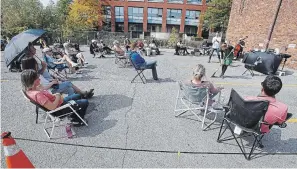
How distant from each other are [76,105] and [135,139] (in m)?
1.18

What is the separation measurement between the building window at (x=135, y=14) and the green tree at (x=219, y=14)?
1326 centimetres

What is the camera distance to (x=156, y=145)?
10.4 ft

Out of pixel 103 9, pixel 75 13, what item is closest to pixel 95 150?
pixel 75 13

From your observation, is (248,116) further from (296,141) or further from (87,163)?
(87,163)

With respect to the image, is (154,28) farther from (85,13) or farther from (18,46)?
(18,46)

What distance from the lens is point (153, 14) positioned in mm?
39625

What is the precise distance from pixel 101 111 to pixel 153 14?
38.5m

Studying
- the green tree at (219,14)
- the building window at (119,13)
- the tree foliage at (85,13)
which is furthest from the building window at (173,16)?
the tree foliage at (85,13)

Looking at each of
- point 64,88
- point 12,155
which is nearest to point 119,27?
point 64,88

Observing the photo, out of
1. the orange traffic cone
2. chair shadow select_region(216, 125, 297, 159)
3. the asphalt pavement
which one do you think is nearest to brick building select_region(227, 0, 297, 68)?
the asphalt pavement

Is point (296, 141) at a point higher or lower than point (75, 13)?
lower

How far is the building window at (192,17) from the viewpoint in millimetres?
39469

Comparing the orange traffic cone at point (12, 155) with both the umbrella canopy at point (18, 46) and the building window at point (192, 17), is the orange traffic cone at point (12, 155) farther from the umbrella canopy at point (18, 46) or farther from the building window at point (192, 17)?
the building window at point (192, 17)

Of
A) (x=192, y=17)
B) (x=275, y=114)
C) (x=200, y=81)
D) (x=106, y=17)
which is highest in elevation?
(x=192, y=17)
